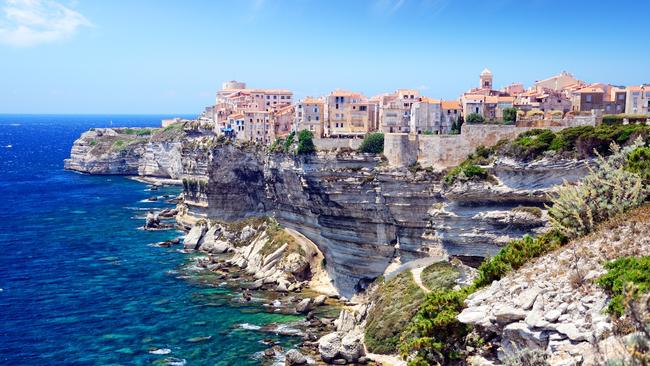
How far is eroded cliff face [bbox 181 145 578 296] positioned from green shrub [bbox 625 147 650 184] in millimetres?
12706

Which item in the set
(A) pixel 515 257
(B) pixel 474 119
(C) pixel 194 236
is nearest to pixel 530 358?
(A) pixel 515 257

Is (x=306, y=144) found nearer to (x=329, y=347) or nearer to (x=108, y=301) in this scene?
(x=108, y=301)

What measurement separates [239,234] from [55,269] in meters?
17.7

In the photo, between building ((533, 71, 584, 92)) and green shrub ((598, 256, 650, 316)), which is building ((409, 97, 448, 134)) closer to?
building ((533, 71, 584, 92))

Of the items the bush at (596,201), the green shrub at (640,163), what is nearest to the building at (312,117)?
the green shrub at (640,163)

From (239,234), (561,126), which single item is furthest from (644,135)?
Answer: (239,234)

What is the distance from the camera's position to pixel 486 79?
6781cm

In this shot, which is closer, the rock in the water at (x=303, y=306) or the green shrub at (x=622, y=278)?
the green shrub at (x=622, y=278)

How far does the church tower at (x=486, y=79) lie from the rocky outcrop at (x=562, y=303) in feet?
170

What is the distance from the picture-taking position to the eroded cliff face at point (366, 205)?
126 ft

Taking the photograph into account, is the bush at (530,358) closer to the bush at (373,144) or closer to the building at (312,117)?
the bush at (373,144)

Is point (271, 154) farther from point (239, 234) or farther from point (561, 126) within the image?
point (561, 126)

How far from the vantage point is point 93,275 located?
51312 millimetres

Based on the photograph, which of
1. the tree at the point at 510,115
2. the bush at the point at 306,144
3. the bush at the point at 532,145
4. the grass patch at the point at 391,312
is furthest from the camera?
the bush at the point at 306,144
